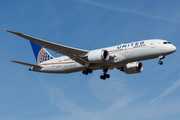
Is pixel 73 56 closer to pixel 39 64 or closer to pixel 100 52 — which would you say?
pixel 100 52

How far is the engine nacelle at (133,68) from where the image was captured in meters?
36.2

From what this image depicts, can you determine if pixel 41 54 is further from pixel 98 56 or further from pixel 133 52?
pixel 133 52

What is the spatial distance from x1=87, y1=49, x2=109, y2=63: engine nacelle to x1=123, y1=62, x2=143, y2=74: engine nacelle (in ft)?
23.1

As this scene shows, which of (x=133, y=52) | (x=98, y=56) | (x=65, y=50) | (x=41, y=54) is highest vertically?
(x=41, y=54)

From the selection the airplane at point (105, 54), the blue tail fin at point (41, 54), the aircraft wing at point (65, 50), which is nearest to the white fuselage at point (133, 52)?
the airplane at point (105, 54)

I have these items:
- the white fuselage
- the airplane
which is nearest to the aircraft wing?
the airplane

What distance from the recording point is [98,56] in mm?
30406

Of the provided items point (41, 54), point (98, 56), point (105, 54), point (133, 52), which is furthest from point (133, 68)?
point (41, 54)

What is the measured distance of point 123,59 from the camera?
30641 mm

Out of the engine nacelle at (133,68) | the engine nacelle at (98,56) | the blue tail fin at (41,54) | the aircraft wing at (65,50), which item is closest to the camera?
Result: the aircraft wing at (65,50)

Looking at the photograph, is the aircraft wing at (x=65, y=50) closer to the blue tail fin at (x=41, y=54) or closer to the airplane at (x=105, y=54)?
the airplane at (x=105, y=54)

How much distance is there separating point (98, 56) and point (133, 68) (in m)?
8.13

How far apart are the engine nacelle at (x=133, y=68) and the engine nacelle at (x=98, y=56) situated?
23.1 feet

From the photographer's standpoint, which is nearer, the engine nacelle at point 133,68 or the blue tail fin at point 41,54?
the engine nacelle at point 133,68
